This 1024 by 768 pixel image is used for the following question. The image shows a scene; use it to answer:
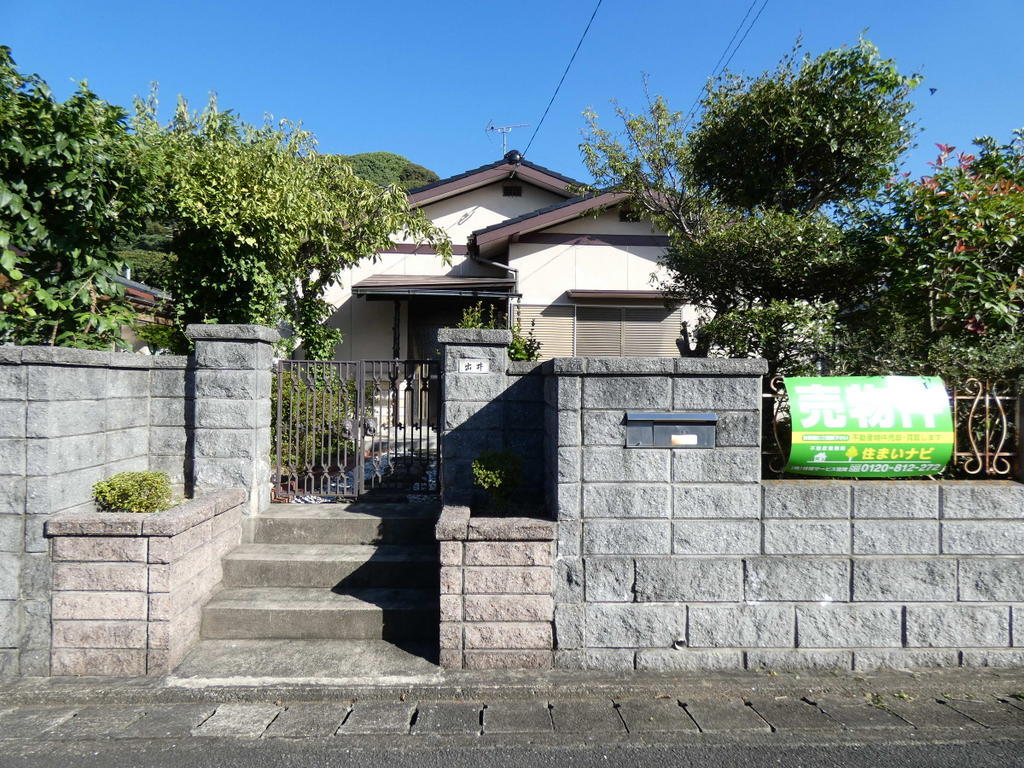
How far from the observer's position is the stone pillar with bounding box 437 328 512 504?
4777mm

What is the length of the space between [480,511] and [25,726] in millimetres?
2961

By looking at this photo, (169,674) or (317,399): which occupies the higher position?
(317,399)

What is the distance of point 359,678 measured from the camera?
147 inches

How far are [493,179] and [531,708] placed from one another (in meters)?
11.6

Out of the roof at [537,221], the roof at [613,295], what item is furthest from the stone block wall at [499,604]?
the roof at [537,221]

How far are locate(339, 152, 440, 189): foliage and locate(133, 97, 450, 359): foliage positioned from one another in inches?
1014

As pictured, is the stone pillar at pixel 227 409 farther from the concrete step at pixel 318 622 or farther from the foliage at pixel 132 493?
the concrete step at pixel 318 622

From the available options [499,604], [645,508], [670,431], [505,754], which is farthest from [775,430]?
[505,754]

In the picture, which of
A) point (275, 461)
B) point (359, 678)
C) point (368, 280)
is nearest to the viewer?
point (359, 678)

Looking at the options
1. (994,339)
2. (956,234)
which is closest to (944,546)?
(994,339)

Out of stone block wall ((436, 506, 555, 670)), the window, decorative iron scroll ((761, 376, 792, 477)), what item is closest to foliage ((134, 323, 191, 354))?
stone block wall ((436, 506, 555, 670))

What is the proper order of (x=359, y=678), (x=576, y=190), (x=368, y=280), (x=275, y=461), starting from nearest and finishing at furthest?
(x=359, y=678) < (x=275, y=461) < (x=576, y=190) < (x=368, y=280)

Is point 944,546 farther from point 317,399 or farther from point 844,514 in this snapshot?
point 317,399

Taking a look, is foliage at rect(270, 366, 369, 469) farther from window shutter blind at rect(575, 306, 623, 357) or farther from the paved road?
window shutter blind at rect(575, 306, 623, 357)
